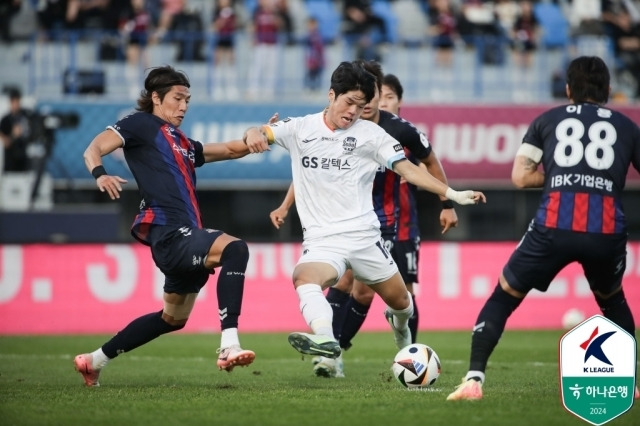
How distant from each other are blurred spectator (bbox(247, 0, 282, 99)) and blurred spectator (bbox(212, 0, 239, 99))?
0.40 meters

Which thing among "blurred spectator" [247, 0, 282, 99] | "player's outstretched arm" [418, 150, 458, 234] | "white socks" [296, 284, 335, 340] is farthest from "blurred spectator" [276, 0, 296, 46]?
"white socks" [296, 284, 335, 340]

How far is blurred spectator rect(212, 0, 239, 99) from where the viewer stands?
21.0 meters

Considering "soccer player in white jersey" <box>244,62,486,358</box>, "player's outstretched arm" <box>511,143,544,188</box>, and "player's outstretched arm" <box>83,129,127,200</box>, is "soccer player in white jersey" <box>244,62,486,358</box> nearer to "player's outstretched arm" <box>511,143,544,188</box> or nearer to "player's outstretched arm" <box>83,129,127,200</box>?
"player's outstretched arm" <box>511,143,544,188</box>

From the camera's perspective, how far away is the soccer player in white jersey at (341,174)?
7.96 meters

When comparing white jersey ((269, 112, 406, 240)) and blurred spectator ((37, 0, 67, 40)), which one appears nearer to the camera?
white jersey ((269, 112, 406, 240))

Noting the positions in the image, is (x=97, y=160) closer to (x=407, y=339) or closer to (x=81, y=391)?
(x=81, y=391)

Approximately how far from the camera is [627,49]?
74.0 ft

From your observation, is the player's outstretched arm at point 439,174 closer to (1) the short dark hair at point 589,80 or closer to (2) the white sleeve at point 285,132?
(2) the white sleeve at point 285,132

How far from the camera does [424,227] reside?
21.5 m

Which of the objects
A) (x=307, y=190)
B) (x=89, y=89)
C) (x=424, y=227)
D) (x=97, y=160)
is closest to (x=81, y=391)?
(x=97, y=160)

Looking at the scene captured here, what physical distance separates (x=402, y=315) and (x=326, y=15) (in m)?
15.0

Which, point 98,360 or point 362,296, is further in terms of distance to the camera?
point 362,296

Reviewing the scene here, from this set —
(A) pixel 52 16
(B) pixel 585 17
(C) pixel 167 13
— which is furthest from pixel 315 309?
(B) pixel 585 17

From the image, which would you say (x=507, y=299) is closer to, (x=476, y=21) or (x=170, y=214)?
(x=170, y=214)
